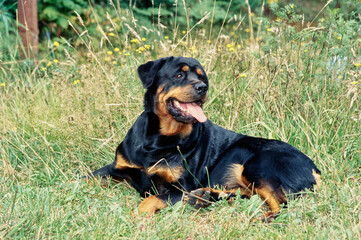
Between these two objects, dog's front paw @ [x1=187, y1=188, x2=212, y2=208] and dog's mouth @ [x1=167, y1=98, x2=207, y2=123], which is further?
dog's mouth @ [x1=167, y1=98, x2=207, y2=123]

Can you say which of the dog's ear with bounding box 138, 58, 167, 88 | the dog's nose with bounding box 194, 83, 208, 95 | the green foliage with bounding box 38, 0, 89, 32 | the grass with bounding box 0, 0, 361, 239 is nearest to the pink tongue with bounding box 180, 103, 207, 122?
the dog's nose with bounding box 194, 83, 208, 95

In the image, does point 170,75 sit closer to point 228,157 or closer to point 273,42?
point 228,157

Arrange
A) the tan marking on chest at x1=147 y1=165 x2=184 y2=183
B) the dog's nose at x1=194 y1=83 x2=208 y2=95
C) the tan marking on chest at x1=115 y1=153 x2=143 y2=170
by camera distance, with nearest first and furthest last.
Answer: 1. the dog's nose at x1=194 y1=83 x2=208 y2=95
2. the tan marking on chest at x1=147 y1=165 x2=184 y2=183
3. the tan marking on chest at x1=115 y1=153 x2=143 y2=170

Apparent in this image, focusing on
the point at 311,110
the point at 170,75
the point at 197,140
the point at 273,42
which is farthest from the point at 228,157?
the point at 273,42

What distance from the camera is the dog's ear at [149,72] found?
364cm

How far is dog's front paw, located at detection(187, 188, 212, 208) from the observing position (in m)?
3.32

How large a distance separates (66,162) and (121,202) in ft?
3.15

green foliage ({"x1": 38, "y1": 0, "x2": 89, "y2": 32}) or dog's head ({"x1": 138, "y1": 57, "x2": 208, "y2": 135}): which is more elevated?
dog's head ({"x1": 138, "y1": 57, "x2": 208, "y2": 135})

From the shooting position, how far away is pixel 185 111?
3518 mm

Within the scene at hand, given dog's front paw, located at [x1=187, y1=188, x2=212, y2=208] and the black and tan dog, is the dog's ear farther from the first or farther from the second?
dog's front paw, located at [x1=187, y1=188, x2=212, y2=208]

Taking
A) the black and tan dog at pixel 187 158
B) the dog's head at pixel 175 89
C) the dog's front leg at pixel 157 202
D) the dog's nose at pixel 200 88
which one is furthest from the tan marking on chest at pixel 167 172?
the dog's nose at pixel 200 88

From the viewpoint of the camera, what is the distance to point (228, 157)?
12.7 feet

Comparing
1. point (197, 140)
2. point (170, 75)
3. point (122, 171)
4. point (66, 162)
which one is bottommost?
point (66, 162)

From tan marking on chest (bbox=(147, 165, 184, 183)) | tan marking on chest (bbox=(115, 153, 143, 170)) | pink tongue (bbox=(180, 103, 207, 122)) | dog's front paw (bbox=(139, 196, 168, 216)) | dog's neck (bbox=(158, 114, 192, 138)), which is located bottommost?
dog's front paw (bbox=(139, 196, 168, 216))
